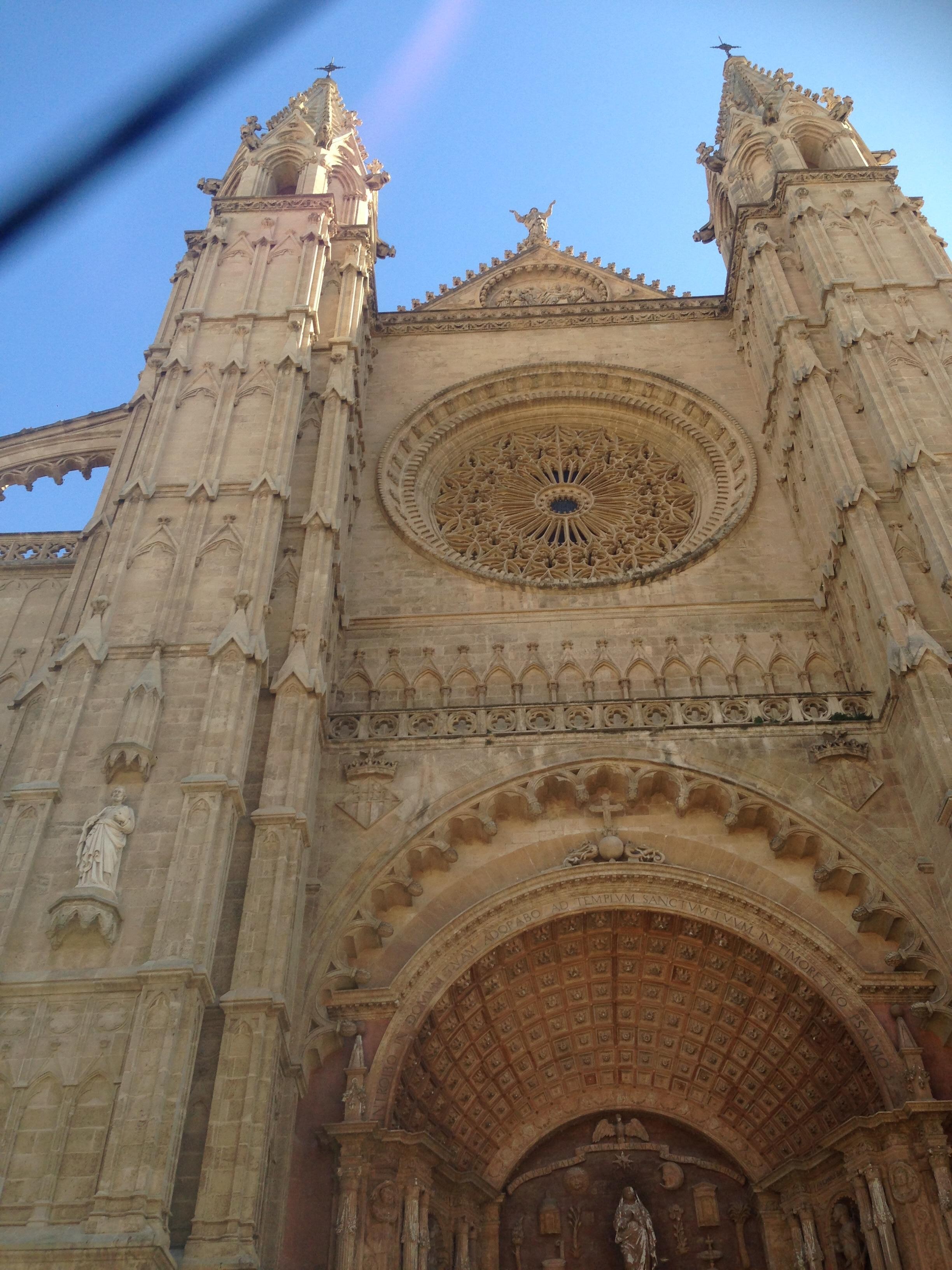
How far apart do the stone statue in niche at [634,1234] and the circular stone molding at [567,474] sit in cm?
756

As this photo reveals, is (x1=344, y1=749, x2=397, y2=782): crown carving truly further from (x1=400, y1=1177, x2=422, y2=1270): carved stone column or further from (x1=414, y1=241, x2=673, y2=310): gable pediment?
(x1=414, y1=241, x2=673, y2=310): gable pediment

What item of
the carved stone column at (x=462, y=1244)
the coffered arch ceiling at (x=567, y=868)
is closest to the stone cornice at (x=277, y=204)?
the coffered arch ceiling at (x=567, y=868)

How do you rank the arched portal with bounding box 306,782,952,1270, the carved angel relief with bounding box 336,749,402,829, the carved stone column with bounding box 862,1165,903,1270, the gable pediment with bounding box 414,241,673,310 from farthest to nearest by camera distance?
the gable pediment with bounding box 414,241,673,310
the carved angel relief with bounding box 336,749,402,829
the arched portal with bounding box 306,782,952,1270
the carved stone column with bounding box 862,1165,903,1270

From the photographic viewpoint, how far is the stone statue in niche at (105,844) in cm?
1002

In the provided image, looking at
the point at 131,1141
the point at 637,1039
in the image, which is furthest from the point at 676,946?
the point at 131,1141

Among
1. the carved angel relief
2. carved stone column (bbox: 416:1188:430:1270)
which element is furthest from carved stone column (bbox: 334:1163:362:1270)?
the carved angel relief

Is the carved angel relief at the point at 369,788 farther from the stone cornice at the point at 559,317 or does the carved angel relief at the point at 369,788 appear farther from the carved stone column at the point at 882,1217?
the stone cornice at the point at 559,317

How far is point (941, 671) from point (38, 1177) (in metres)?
9.37

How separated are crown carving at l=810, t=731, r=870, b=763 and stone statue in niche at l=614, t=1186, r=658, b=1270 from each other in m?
4.85

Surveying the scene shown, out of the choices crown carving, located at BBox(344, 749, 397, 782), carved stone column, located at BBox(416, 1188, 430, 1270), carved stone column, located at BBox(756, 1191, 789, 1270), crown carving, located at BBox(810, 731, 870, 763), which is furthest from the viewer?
crown carving, located at BBox(344, 749, 397, 782)

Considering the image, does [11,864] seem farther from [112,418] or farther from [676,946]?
[112,418]

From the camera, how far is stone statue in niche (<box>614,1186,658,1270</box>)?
11.1 meters

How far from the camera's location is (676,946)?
478 inches

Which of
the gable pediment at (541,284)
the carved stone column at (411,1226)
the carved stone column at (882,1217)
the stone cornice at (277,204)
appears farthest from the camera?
the gable pediment at (541,284)
